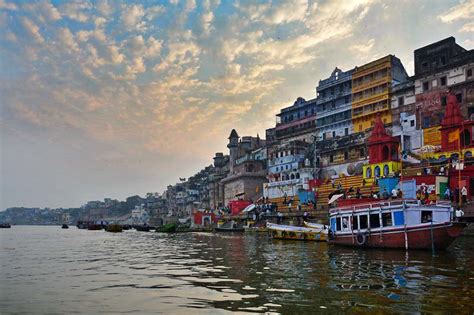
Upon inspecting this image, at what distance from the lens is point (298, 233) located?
3650 centimetres

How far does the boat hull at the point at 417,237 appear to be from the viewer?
75.5 ft

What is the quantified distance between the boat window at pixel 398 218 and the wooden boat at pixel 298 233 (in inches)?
368

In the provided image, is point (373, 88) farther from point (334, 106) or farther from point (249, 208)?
point (249, 208)

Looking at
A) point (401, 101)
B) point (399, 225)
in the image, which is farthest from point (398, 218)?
point (401, 101)

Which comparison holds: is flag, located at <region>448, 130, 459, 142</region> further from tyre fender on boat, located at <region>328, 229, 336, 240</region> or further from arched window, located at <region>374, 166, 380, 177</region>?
tyre fender on boat, located at <region>328, 229, 336, 240</region>

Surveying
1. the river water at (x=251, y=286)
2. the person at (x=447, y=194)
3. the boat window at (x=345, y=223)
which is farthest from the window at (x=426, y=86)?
the river water at (x=251, y=286)

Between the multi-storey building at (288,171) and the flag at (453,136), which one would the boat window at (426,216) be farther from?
the multi-storey building at (288,171)

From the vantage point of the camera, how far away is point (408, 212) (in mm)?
24250

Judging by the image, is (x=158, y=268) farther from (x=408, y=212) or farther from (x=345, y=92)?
(x=345, y=92)

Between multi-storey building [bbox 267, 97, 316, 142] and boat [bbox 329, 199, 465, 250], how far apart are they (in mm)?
47569

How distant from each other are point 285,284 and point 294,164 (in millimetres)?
57100

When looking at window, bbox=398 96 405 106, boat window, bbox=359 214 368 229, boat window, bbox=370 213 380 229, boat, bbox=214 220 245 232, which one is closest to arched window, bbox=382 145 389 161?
window, bbox=398 96 405 106

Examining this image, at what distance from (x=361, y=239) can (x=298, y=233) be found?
10.3 metres

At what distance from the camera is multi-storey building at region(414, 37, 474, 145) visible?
49500mm
